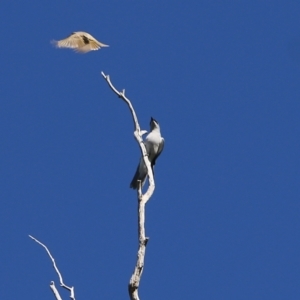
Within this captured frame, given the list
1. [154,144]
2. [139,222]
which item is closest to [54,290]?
[139,222]

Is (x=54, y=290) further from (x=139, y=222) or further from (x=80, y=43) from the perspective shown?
(x=80, y=43)

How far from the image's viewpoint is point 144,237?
8094mm

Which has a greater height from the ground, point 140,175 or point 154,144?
point 154,144

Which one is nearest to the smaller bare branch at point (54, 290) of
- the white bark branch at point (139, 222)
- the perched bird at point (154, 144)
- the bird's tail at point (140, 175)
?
the white bark branch at point (139, 222)

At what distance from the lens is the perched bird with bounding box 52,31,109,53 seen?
1033 cm

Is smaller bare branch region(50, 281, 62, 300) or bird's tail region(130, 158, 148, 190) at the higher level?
bird's tail region(130, 158, 148, 190)

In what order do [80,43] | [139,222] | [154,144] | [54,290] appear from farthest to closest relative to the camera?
[154,144] → [80,43] → [139,222] → [54,290]

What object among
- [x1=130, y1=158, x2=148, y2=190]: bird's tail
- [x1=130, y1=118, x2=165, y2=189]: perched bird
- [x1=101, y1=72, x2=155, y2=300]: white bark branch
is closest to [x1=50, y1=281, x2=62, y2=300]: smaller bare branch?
[x1=101, y1=72, x2=155, y2=300]: white bark branch

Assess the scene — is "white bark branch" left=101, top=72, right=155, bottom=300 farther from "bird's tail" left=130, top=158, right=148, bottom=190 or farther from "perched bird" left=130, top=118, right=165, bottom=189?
"perched bird" left=130, top=118, right=165, bottom=189

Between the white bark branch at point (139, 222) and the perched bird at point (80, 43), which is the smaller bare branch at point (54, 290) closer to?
the white bark branch at point (139, 222)

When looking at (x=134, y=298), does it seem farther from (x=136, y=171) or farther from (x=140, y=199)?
(x=136, y=171)

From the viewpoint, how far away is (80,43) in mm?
10391

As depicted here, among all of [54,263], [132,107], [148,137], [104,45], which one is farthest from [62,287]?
[148,137]

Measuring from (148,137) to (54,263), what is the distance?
14.7 ft
